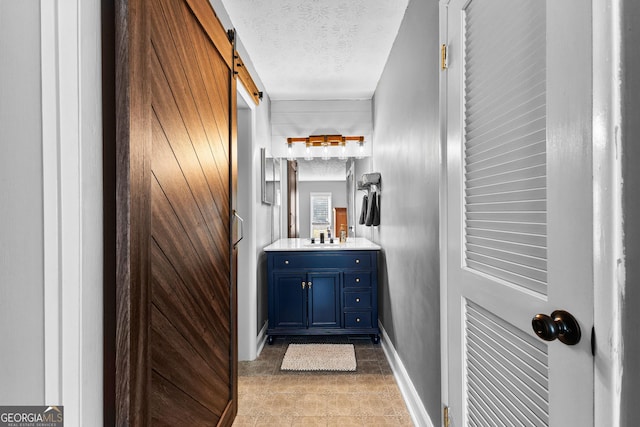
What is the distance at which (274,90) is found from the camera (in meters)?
3.77

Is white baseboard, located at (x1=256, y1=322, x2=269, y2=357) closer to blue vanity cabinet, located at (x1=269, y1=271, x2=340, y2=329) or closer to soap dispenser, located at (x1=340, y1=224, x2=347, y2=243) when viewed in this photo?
blue vanity cabinet, located at (x1=269, y1=271, x2=340, y2=329)

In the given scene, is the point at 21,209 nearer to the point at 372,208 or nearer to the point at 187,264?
the point at 187,264

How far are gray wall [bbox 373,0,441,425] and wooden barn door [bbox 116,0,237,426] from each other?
105 centimetres

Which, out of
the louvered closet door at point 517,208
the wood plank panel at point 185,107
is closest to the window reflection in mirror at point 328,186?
the wood plank panel at point 185,107

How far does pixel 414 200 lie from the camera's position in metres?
2.13

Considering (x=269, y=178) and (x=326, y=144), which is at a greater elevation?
(x=326, y=144)

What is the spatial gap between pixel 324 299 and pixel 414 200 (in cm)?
163

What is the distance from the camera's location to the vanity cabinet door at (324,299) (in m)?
3.39

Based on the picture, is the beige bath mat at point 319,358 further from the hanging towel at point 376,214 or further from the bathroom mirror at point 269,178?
the bathroom mirror at point 269,178

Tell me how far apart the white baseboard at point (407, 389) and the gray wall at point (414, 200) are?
0.06 m

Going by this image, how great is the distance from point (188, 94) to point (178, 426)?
1274 mm

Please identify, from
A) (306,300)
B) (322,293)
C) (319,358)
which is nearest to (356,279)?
(322,293)

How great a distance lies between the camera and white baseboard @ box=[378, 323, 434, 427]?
6.36ft

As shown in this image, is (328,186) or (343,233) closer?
(343,233)
